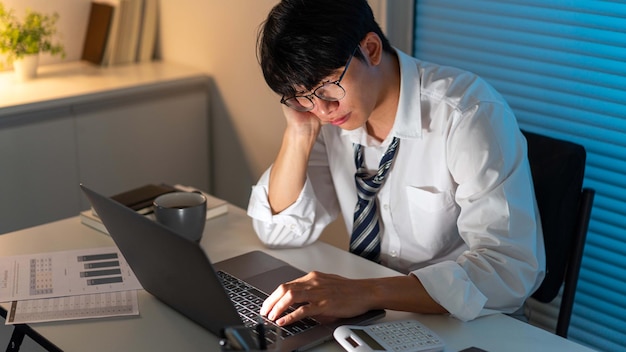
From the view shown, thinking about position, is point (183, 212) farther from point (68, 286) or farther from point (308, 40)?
point (308, 40)

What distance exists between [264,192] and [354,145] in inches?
9.4

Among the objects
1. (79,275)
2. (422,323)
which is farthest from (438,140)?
(79,275)

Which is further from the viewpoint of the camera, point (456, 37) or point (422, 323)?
point (456, 37)

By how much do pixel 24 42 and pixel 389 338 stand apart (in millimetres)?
2018

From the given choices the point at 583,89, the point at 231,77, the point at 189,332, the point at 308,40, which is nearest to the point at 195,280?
the point at 189,332

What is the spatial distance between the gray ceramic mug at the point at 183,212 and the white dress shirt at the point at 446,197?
13cm

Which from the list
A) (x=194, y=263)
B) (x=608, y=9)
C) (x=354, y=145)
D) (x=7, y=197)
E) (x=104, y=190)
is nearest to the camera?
(x=194, y=263)

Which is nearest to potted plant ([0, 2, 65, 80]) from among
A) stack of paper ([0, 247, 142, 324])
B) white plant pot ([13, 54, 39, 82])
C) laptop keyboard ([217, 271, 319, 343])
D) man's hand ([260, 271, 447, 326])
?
white plant pot ([13, 54, 39, 82])

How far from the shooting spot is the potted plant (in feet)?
9.25

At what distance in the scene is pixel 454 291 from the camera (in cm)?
147

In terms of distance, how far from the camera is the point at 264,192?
1.92m

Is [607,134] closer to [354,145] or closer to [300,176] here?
[354,145]

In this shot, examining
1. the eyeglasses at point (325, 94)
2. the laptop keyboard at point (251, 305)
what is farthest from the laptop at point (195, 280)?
the eyeglasses at point (325, 94)

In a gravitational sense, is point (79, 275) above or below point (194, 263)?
below
